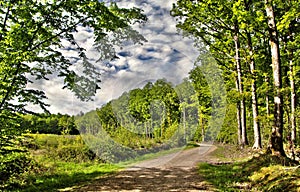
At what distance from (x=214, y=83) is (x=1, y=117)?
45.8 ft

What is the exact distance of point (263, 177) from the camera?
26.3 ft

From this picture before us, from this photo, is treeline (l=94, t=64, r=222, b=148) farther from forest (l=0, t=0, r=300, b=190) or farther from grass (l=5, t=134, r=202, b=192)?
grass (l=5, t=134, r=202, b=192)

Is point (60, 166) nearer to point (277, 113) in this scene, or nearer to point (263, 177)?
point (263, 177)

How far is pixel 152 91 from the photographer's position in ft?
31.8

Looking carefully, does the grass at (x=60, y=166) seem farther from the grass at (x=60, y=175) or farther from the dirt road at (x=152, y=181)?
the dirt road at (x=152, y=181)

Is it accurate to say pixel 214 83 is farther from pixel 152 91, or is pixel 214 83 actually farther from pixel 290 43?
pixel 152 91

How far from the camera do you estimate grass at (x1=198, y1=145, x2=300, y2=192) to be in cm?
679

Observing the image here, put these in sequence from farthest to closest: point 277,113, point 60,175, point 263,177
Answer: point 60,175 → point 277,113 → point 263,177

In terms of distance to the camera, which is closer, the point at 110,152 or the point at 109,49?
the point at 109,49

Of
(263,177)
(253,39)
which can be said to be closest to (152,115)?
(263,177)

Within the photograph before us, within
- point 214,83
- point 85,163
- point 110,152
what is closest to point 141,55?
point 110,152

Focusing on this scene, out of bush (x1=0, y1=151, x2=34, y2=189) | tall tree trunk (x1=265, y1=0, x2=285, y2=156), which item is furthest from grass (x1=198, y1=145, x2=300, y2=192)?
bush (x1=0, y1=151, x2=34, y2=189)

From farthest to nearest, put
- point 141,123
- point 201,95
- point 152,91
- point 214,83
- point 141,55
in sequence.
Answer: point 214,83
point 201,95
point 141,123
point 152,91
point 141,55

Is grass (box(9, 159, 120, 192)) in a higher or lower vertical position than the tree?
lower
